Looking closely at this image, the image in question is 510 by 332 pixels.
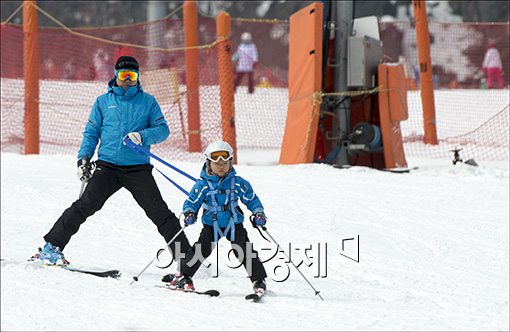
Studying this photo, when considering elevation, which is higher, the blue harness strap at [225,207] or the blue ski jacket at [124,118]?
the blue ski jacket at [124,118]

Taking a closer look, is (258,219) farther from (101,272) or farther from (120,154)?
(101,272)

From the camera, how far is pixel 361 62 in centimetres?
1180

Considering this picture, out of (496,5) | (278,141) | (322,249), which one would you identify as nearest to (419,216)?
(322,249)

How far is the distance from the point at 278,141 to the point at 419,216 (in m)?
7.09

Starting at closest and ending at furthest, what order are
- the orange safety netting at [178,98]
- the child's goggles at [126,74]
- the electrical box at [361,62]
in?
the child's goggles at [126,74]
the electrical box at [361,62]
the orange safety netting at [178,98]

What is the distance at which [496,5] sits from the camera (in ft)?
119

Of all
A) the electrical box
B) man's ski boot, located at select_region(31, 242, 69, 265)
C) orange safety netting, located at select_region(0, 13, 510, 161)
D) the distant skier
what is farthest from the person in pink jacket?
man's ski boot, located at select_region(31, 242, 69, 265)

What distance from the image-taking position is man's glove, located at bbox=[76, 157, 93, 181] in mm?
4980

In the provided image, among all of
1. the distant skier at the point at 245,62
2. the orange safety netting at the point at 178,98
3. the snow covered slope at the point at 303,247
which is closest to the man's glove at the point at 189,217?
the snow covered slope at the point at 303,247

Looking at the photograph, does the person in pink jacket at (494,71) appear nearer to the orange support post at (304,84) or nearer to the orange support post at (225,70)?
the orange support post at (304,84)

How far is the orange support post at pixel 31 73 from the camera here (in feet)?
44.9

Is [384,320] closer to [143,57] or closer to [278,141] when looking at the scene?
[278,141]

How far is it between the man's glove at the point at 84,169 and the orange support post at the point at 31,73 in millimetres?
9032

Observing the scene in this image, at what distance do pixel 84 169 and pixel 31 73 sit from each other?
928 cm
